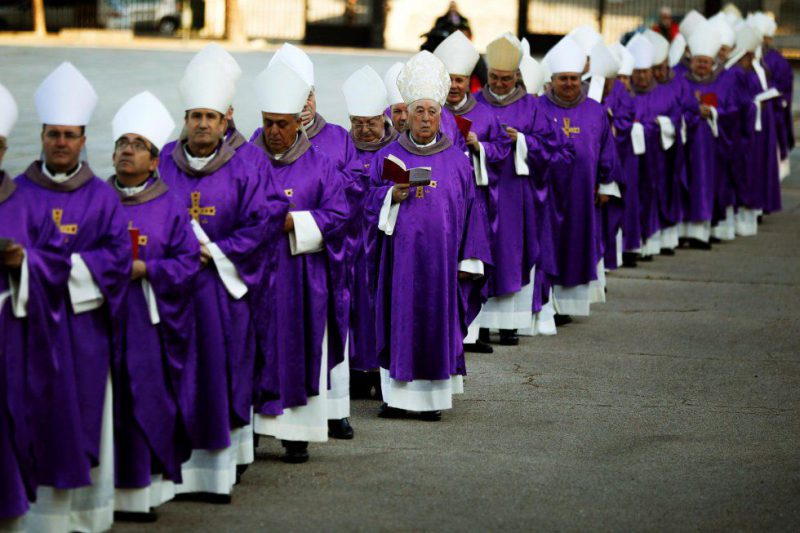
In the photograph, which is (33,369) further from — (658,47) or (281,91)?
(658,47)

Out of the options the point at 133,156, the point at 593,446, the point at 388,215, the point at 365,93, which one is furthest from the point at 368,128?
the point at 133,156

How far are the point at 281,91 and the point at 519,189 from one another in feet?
13.5

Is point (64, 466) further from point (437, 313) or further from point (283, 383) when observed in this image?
point (437, 313)

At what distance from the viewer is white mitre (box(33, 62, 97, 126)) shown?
7293mm

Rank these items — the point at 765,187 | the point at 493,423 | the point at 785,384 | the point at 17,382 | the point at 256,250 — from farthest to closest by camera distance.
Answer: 1. the point at 765,187
2. the point at 785,384
3. the point at 493,423
4. the point at 256,250
5. the point at 17,382

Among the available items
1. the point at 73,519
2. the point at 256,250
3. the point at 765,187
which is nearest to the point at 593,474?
the point at 256,250

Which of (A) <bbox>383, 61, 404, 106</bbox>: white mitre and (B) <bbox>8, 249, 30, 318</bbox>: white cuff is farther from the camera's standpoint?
(A) <bbox>383, 61, 404, 106</bbox>: white mitre

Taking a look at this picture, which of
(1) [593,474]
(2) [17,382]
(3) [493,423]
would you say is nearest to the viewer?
(2) [17,382]

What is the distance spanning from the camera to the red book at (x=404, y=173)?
9.73 m

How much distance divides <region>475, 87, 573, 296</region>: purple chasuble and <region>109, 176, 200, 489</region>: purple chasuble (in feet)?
17.0

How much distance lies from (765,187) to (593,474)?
12.7m

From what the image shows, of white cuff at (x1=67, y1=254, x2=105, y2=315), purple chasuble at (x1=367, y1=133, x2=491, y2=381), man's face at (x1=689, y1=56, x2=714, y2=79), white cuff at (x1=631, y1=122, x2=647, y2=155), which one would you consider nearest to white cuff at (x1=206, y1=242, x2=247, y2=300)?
white cuff at (x1=67, y1=254, x2=105, y2=315)

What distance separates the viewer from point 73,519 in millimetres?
7230

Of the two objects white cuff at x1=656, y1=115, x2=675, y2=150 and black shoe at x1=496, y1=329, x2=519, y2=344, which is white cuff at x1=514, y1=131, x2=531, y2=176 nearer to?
black shoe at x1=496, y1=329, x2=519, y2=344
